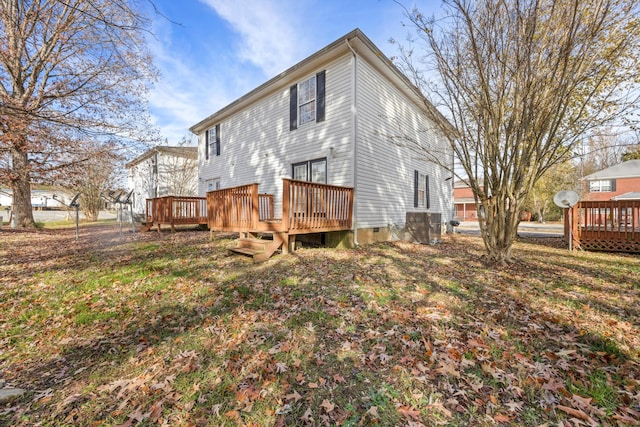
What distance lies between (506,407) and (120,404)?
9.61 feet

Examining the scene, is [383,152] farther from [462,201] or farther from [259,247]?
[462,201]

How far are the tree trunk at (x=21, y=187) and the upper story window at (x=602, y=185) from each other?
40384 mm

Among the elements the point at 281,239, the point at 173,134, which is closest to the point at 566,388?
the point at 281,239

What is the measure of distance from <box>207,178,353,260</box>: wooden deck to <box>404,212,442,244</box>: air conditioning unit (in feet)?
9.88

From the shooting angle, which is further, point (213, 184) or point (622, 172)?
point (622, 172)

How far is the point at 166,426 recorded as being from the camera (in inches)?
71.7

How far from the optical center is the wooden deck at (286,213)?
5977 millimetres

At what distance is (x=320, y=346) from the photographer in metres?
2.68

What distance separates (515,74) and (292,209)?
5090mm

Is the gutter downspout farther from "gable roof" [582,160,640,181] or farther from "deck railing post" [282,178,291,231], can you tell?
"gable roof" [582,160,640,181]

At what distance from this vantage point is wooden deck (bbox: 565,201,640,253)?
7305mm

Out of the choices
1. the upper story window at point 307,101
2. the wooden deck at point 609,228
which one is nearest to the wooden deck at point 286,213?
the upper story window at point 307,101

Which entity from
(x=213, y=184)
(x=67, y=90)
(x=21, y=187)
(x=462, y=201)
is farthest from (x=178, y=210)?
(x=462, y=201)

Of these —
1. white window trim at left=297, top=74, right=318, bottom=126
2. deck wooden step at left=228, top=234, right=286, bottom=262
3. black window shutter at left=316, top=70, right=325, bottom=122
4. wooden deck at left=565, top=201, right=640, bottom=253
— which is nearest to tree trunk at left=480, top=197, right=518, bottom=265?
wooden deck at left=565, top=201, right=640, bottom=253
